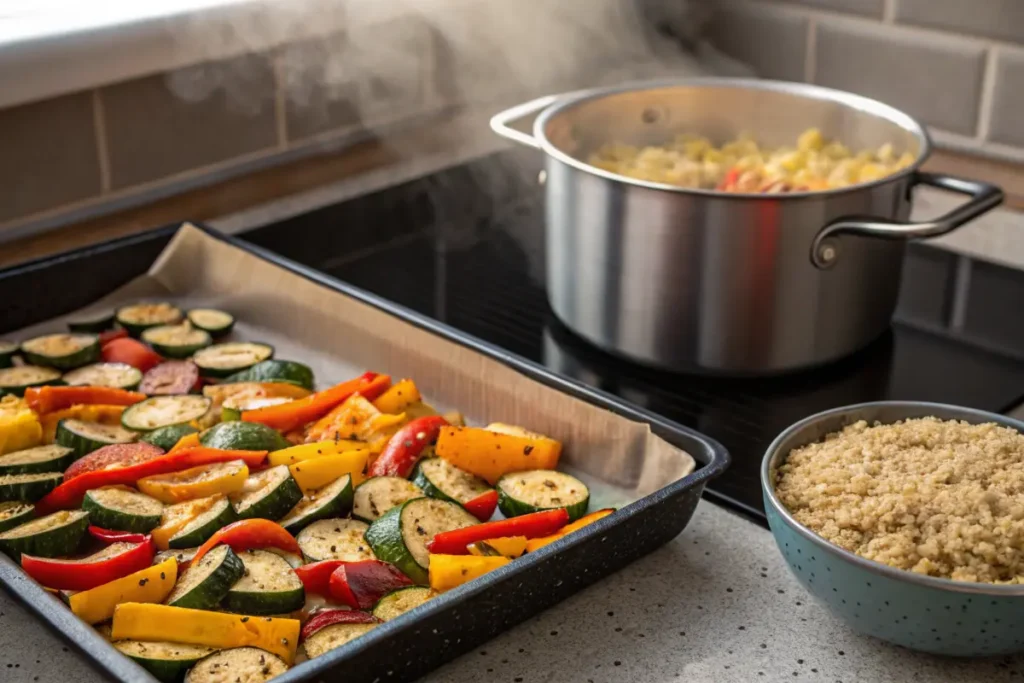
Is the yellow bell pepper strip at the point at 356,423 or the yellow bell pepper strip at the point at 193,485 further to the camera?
the yellow bell pepper strip at the point at 356,423

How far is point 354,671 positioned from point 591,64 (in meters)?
1.38

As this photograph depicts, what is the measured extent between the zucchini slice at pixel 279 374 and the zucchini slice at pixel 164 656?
1.35 feet

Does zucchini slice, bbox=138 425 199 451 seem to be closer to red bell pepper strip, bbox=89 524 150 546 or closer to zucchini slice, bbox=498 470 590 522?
red bell pepper strip, bbox=89 524 150 546

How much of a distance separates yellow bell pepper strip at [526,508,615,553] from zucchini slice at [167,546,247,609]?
0.22 m

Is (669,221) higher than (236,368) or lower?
higher

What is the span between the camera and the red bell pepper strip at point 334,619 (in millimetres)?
894

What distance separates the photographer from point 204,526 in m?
1.00

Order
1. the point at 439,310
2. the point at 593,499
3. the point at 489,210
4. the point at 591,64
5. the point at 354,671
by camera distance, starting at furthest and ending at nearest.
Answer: the point at 591,64
the point at 489,210
the point at 439,310
the point at 593,499
the point at 354,671

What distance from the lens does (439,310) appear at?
4.70 ft

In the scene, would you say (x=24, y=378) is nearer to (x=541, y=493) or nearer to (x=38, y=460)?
→ (x=38, y=460)

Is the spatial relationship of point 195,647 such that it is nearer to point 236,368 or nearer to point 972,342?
point 236,368

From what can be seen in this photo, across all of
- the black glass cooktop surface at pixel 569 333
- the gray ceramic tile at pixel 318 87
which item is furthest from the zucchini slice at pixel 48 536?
the gray ceramic tile at pixel 318 87

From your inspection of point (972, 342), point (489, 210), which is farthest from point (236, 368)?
point (972, 342)

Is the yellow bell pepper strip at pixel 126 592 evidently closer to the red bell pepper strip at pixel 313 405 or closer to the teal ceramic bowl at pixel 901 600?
the red bell pepper strip at pixel 313 405
